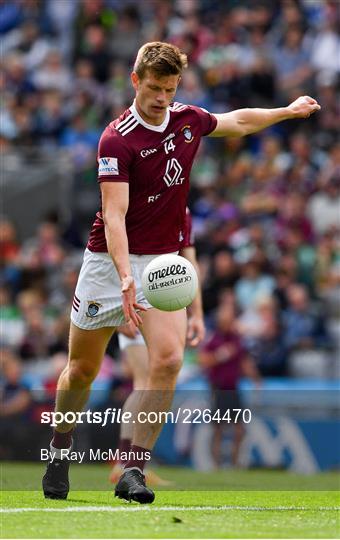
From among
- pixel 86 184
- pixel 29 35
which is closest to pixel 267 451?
pixel 86 184

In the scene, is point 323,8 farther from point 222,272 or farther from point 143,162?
point 143,162

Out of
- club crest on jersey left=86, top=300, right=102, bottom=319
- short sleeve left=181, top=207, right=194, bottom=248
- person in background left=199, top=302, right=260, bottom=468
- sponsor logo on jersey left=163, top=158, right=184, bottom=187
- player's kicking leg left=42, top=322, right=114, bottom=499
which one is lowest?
person in background left=199, top=302, right=260, bottom=468

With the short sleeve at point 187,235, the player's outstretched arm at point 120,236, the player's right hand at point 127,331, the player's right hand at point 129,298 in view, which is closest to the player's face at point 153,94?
the player's outstretched arm at point 120,236

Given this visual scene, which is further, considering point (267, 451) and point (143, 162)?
point (267, 451)

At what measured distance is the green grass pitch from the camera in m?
6.72

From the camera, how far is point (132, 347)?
35.8 feet

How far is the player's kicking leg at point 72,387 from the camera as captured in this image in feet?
27.9

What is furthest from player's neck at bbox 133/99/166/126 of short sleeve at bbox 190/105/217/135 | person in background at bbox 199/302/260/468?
person in background at bbox 199/302/260/468

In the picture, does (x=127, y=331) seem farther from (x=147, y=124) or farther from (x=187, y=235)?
(x=147, y=124)

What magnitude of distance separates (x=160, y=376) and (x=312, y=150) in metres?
11.6

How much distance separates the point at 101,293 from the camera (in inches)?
336

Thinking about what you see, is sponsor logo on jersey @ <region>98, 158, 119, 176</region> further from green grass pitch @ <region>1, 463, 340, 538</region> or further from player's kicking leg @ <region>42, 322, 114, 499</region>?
green grass pitch @ <region>1, 463, 340, 538</region>

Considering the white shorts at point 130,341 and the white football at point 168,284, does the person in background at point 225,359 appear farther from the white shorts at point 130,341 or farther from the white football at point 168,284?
the white football at point 168,284

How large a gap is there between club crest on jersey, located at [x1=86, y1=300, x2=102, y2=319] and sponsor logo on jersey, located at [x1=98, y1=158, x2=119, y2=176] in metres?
0.79
